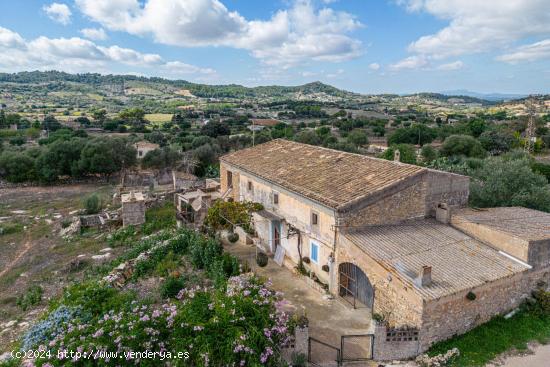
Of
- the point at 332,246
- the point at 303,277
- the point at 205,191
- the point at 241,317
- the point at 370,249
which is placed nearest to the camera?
the point at 241,317

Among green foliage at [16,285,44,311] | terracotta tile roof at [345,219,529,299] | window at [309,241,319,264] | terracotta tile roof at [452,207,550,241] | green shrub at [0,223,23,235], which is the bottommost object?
green shrub at [0,223,23,235]

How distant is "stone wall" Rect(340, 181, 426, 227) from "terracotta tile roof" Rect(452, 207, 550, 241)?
1.80m

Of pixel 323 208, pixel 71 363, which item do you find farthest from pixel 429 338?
pixel 71 363

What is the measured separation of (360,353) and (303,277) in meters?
5.60

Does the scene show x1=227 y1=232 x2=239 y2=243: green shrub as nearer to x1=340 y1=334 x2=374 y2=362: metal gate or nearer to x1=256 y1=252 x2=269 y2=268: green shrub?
x1=256 y1=252 x2=269 y2=268: green shrub

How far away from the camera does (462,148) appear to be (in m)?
49.7

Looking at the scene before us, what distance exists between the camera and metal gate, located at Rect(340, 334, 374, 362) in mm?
11117

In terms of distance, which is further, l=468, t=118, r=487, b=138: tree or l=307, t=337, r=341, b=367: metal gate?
l=468, t=118, r=487, b=138: tree

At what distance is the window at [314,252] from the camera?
53.7 feet

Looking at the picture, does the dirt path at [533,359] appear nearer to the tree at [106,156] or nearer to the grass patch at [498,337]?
the grass patch at [498,337]

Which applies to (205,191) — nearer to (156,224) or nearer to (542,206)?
(156,224)

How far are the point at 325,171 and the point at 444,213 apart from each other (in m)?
5.55

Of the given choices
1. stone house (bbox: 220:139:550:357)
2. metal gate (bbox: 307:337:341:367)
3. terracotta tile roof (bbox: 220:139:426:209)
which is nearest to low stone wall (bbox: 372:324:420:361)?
stone house (bbox: 220:139:550:357)

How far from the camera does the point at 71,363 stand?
8.74 meters
